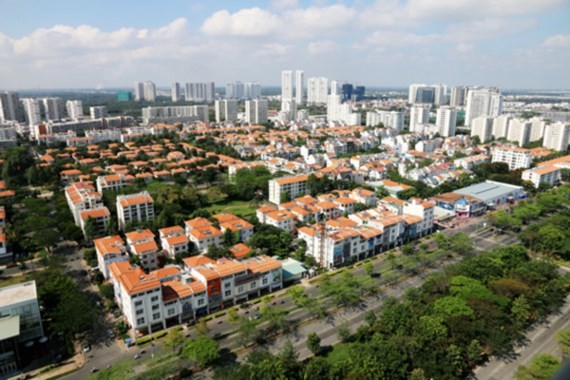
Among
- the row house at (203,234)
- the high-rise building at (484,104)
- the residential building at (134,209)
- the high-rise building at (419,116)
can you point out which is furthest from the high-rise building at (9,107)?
the high-rise building at (484,104)

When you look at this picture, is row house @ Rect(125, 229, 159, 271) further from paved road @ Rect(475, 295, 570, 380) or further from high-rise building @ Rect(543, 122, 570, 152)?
high-rise building @ Rect(543, 122, 570, 152)

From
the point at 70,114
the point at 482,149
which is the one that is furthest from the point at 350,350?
the point at 70,114

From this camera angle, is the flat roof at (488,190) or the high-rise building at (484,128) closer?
the flat roof at (488,190)

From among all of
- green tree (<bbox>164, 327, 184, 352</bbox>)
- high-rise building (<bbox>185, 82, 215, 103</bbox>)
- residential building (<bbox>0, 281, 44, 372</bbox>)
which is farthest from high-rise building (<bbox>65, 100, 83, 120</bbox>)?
green tree (<bbox>164, 327, 184, 352</bbox>)

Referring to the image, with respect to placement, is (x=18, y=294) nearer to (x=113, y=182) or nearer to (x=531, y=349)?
(x=113, y=182)

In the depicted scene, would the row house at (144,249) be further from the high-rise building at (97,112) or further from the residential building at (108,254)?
the high-rise building at (97,112)
